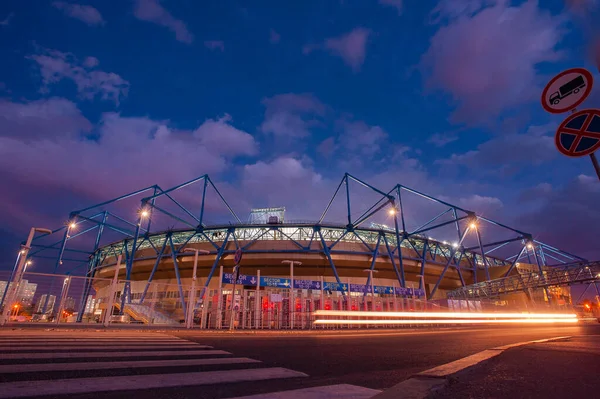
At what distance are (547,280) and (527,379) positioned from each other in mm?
39307

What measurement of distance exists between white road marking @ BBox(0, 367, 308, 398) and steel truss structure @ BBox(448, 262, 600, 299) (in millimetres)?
38640

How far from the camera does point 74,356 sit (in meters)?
4.14

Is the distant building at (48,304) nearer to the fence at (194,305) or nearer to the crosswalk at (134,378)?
the fence at (194,305)

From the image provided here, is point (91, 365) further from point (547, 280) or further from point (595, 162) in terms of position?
point (547, 280)

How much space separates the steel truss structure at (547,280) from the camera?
29609 millimetres

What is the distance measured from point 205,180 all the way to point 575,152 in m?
44.3

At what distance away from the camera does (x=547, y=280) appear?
33.0 m

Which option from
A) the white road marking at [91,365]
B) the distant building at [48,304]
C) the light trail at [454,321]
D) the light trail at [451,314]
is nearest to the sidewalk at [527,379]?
the white road marking at [91,365]

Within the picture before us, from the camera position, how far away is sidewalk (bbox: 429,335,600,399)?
2457 mm

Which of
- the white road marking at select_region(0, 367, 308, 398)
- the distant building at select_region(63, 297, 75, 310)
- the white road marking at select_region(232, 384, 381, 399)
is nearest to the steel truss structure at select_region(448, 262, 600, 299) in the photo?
A: the white road marking at select_region(232, 384, 381, 399)

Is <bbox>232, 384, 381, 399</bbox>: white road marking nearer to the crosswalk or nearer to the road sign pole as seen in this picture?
the crosswalk

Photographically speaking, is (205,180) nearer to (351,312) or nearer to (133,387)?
(351,312)

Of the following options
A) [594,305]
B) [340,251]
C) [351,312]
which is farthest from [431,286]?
[594,305]

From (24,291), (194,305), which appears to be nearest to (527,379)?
(24,291)
